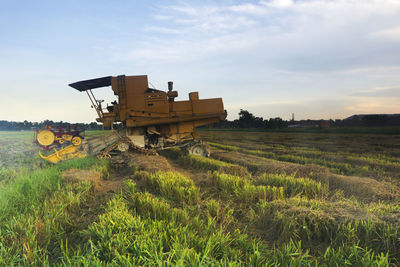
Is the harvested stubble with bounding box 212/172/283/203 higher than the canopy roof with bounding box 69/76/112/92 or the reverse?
the reverse

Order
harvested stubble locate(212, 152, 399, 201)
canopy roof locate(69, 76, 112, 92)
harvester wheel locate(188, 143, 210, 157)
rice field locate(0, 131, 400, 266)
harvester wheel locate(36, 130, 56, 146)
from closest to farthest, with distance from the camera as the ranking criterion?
rice field locate(0, 131, 400, 266) → harvested stubble locate(212, 152, 399, 201) → canopy roof locate(69, 76, 112, 92) → harvester wheel locate(188, 143, 210, 157) → harvester wheel locate(36, 130, 56, 146)

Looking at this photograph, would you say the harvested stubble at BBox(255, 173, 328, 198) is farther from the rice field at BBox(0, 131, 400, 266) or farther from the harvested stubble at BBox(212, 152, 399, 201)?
the harvested stubble at BBox(212, 152, 399, 201)

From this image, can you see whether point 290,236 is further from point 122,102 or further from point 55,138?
point 55,138

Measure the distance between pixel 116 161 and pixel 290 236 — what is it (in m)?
7.34

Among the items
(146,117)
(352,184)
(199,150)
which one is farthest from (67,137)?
(352,184)

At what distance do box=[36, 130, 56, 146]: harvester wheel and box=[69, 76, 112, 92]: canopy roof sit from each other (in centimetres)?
505

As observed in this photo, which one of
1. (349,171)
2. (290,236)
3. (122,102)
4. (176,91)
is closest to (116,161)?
(122,102)

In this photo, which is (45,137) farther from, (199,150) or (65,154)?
(199,150)

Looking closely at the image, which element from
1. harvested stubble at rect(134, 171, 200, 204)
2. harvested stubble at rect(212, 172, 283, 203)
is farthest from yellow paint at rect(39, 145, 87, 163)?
harvested stubble at rect(212, 172, 283, 203)

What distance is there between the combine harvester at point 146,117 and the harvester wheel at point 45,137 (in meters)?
3.65

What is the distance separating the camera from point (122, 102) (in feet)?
32.9

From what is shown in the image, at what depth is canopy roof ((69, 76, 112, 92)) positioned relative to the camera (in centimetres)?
988

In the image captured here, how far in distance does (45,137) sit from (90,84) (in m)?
5.93

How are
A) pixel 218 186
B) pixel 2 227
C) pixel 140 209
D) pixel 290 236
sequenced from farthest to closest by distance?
pixel 218 186 → pixel 140 209 → pixel 2 227 → pixel 290 236
